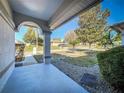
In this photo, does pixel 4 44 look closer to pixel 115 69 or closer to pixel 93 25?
pixel 115 69

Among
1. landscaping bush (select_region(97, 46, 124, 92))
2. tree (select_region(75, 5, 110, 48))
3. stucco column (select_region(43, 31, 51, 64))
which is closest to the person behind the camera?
landscaping bush (select_region(97, 46, 124, 92))

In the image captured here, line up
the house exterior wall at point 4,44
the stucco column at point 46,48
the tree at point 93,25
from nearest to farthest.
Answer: the house exterior wall at point 4,44, the stucco column at point 46,48, the tree at point 93,25

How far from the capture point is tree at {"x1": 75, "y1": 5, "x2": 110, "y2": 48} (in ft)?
52.8

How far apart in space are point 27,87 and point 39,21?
187 inches

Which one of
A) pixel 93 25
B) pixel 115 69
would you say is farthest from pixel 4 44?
pixel 93 25

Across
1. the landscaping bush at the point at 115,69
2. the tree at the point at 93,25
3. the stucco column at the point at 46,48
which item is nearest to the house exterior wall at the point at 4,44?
the landscaping bush at the point at 115,69

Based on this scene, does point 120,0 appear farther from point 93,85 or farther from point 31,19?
point 93,85

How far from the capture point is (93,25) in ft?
55.2

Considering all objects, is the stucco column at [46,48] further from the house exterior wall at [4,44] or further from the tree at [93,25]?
the tree at [93,25]

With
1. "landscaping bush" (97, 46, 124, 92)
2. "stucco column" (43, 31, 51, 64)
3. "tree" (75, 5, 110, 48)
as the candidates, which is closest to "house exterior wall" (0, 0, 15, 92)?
"landscaping bush" (97, 46, 124, 92)

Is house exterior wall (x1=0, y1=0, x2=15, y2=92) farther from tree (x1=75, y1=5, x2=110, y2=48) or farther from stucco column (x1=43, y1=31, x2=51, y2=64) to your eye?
tree (x1=75, y1=5, x2=110, y2=48)

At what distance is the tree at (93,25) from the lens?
16094 millimetres

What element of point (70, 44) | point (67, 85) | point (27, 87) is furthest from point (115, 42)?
point (27, 87)

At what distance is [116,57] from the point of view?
2.98 metres
